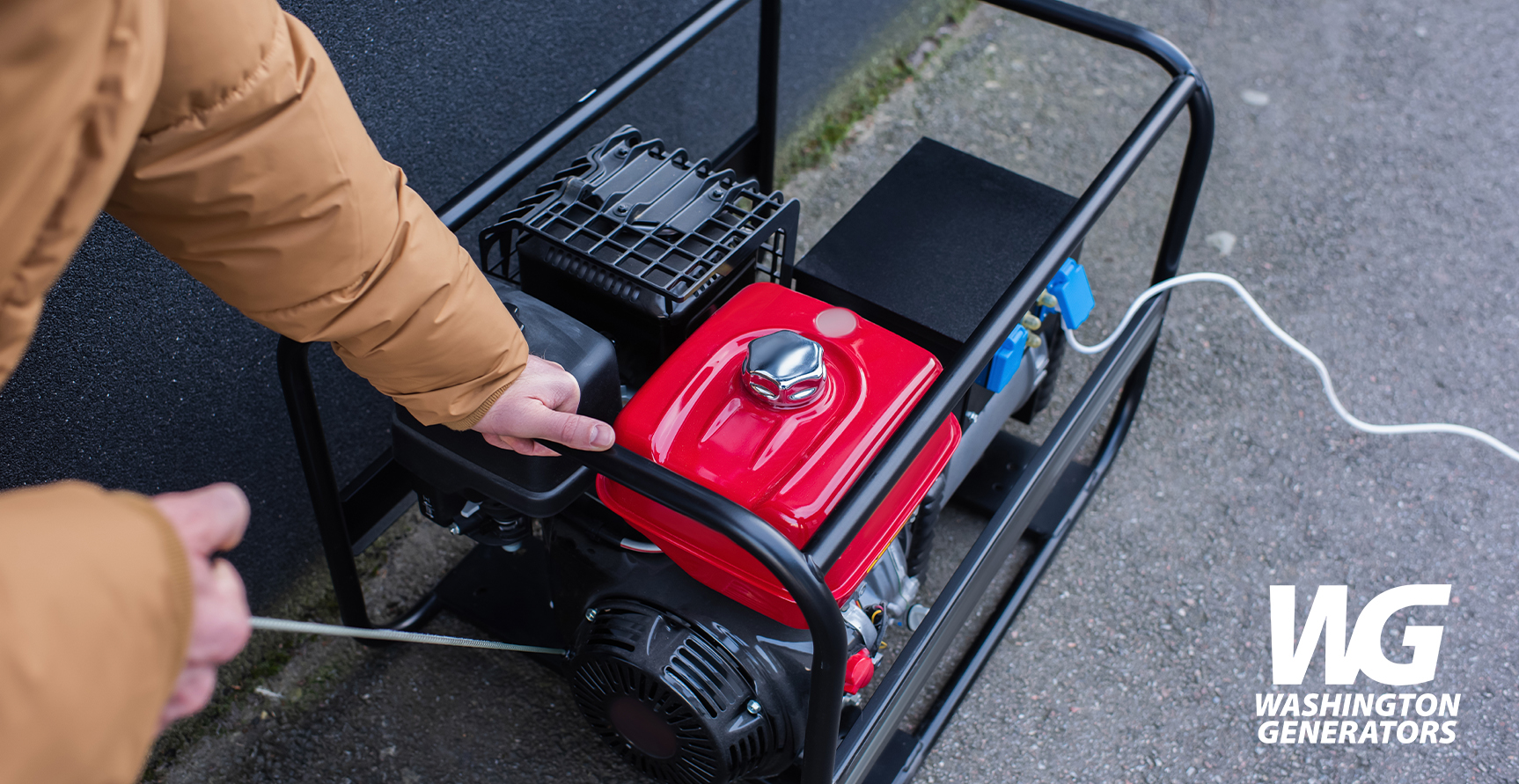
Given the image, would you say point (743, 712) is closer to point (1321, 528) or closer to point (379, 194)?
point (379, 194)

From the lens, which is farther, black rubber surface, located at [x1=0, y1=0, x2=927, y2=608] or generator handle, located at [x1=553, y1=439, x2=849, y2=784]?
black rubber surface, located at [x1=0, y1=0, x2=927, y2=608]

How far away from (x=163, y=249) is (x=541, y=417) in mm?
322

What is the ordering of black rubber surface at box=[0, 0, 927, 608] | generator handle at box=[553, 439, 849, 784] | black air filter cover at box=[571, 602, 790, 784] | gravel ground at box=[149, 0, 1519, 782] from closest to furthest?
generator handle at box=[553, 439, 849, 784]
black air filter cover at box=[571, 602, 790, 784]
black rubber surface at box=[0, 0, 927, 608]
gravel ground at box=[149, 0, 1519, 782]

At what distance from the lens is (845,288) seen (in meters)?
1.26

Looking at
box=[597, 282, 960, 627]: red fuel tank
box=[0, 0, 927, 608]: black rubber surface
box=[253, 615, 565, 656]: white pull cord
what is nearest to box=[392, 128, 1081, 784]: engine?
box=[597, 282, 960, 627]: red fuel tank

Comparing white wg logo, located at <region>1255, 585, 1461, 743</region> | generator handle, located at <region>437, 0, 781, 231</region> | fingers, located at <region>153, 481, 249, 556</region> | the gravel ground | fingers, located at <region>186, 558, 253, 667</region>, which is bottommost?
white wg logo, located at <region>1255, 585, 1461, 743</region>

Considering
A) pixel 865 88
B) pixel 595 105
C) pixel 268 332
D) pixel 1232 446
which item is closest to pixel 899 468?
pixel 595 105

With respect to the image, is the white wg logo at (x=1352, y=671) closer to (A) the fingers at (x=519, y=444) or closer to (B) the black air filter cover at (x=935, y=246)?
(B) the black air filter cover at (x=935, y=246)

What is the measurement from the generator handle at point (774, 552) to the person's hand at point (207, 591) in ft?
1.10

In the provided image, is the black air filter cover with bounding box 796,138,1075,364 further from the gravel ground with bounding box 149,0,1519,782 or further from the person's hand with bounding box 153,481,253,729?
the person's hand with bounding box 153,481,253,729

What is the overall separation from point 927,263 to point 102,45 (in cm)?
89

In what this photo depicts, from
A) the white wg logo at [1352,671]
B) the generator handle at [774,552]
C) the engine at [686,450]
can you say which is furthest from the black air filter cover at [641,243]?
the white wg logo at [1352,671]

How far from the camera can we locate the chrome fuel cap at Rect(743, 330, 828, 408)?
39.9 inches

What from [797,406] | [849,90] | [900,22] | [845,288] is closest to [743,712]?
[797,406]
